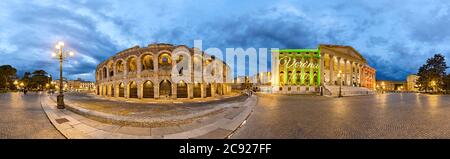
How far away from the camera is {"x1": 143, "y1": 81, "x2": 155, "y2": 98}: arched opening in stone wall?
22.7m

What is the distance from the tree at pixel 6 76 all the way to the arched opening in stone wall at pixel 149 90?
56.5 metres

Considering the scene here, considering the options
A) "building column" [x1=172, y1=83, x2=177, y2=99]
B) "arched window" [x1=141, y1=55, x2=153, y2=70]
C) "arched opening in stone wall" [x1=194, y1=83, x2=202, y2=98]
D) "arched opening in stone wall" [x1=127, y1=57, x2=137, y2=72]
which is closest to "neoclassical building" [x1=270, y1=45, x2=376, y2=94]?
"arched opening in stone wall" [x1=194, y1=83, x2=202, y2=98]

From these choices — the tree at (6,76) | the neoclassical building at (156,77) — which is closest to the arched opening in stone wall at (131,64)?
the neoclassical building at (156,77)

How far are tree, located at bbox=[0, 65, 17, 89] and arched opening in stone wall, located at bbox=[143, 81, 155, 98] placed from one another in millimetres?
56473

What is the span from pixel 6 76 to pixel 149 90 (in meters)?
63.4

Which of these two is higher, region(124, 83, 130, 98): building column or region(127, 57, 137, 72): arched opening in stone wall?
region(127, 57, 137, 72): arched opening in stone wall

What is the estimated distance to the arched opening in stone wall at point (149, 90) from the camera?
2272 centimetres

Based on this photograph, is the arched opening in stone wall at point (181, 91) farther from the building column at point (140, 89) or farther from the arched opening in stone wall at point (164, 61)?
the building column at point (140, 89)

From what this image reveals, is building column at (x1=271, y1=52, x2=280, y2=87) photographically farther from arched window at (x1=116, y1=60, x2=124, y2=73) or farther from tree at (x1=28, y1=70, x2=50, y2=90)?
tree at (x1=28, y1=70, x2=50, y2=90)

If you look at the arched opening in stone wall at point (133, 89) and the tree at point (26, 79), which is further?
the tree at point (26, 79)
